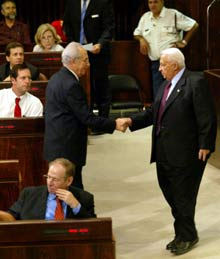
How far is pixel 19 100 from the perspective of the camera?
7.17 metres

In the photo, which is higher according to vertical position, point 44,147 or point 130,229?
point 44,147

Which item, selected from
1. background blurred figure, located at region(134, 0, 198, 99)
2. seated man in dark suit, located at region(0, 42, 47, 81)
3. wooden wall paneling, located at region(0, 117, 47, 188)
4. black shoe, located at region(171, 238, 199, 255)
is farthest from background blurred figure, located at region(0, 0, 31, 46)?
black shoe, located at region(171, 238, 199, 255)

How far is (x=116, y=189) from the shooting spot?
7941 millimetres

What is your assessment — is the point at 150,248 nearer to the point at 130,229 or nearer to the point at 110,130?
the point at 130,229

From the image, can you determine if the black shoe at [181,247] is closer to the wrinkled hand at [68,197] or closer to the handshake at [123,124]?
the handshake at [123,124]


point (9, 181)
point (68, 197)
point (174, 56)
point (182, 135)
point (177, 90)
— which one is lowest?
point (9, 181)

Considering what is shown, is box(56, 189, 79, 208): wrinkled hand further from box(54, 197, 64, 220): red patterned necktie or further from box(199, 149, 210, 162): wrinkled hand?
box(199, 149, 210, 162): wrinkled hand

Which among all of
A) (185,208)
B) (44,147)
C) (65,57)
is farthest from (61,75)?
(185,208)

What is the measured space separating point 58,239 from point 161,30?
6381 millimetres

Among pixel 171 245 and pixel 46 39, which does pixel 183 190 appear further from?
pixel 46 39

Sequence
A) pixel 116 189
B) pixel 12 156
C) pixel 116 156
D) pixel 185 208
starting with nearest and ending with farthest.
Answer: pixel 185 208 → pixel 12 156 → pixel 116 189 → pixel 116 156

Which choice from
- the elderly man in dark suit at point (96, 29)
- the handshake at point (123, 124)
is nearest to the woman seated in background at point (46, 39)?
the elderly man in dark suit at point (96, 29)

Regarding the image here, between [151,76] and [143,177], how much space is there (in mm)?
3418

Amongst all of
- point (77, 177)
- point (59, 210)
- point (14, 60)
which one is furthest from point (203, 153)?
point (14, 60)
